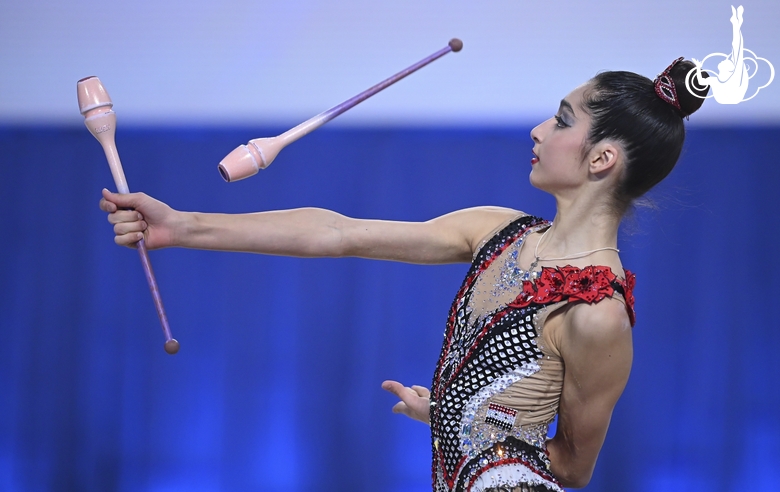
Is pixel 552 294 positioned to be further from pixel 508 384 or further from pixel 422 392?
pixel 422 392

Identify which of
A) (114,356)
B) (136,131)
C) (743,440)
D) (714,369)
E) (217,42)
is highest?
(217,42)

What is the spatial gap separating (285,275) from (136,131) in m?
0.74

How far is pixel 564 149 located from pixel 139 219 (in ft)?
2.22

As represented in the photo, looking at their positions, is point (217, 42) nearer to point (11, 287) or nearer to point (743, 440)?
point (11, 287)

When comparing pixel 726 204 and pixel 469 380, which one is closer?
pixel 469 380

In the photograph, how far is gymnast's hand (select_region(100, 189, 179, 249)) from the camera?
117 cm

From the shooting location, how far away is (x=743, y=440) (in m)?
2.88

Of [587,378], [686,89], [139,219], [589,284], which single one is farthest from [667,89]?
[139,219]

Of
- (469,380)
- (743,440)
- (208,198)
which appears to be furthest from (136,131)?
(743,440)

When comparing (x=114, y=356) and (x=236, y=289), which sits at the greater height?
(x=236, y=289)

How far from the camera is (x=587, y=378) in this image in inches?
48.6

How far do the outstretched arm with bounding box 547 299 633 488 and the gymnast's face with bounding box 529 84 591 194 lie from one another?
0.22 m

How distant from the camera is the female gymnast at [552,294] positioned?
123 centimetres

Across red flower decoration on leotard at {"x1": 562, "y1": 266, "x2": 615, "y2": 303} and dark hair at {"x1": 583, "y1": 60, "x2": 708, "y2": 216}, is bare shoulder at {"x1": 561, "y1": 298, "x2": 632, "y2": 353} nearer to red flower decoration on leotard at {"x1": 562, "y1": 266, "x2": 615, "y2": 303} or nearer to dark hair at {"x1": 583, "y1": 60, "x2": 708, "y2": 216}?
red flower decoration on leotard at {"x1": 562, "y1": 266, "x2": 615, "y2": 303}
